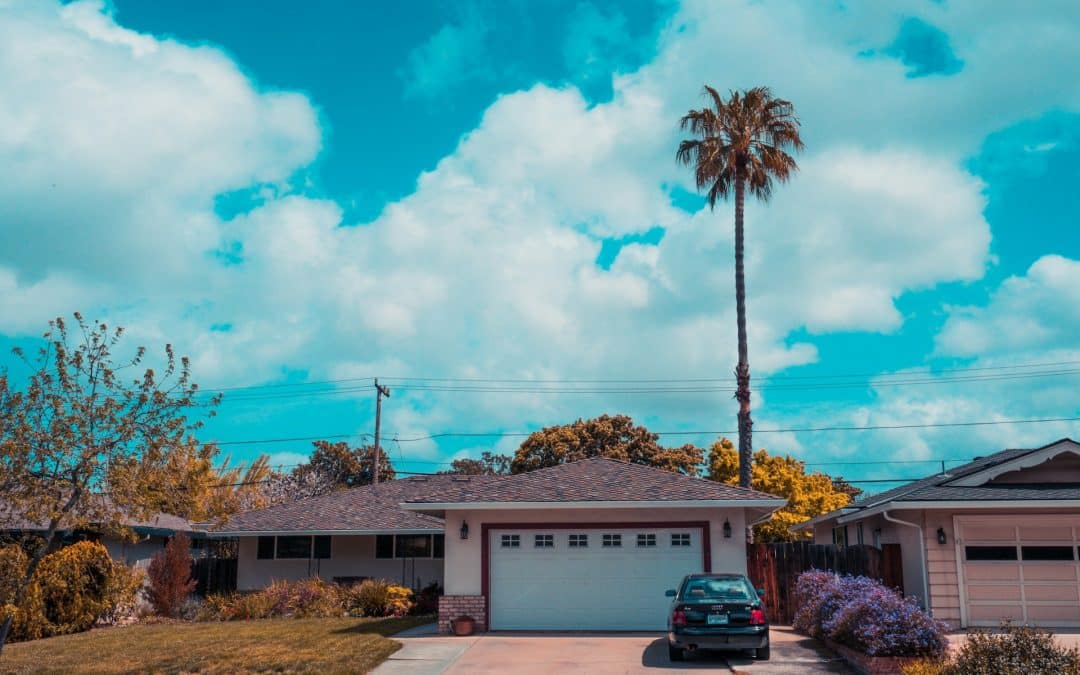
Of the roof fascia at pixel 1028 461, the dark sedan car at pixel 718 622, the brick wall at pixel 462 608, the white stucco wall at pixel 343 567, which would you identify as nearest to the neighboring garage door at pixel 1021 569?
the roof fascia at pixel 1028 461

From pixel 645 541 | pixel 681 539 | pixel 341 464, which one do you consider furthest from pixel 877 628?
pixel 341 464

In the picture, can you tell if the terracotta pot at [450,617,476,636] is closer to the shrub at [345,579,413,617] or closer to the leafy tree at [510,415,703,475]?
the shrub at [345,579,413,617]

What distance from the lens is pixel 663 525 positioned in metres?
21.5

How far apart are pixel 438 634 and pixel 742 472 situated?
10574mm

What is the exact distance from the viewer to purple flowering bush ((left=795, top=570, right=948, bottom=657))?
1398 centimetres

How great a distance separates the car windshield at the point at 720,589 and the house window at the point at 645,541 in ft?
16.0

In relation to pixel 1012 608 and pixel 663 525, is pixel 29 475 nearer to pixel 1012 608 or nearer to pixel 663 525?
pixel 663 525

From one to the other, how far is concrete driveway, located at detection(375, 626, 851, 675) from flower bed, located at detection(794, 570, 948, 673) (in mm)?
467

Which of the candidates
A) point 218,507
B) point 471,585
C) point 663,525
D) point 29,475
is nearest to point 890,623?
point 663,525

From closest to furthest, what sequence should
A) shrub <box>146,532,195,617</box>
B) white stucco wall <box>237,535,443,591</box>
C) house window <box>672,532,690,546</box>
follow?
house window <box>672,532,690,546</box>
shrub <box>146,532,195,617</box>
white stucco wall <box>237,535,443,591</box>

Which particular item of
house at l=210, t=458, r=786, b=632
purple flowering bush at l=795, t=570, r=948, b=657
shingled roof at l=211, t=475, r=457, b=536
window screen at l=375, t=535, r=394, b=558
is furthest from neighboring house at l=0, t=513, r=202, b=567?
purple flowering bush at l=795, t=570, r=948, b=657

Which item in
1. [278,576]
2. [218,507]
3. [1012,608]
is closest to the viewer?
[1012,608]

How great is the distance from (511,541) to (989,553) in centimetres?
1018

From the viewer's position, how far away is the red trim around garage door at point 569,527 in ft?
69.8
